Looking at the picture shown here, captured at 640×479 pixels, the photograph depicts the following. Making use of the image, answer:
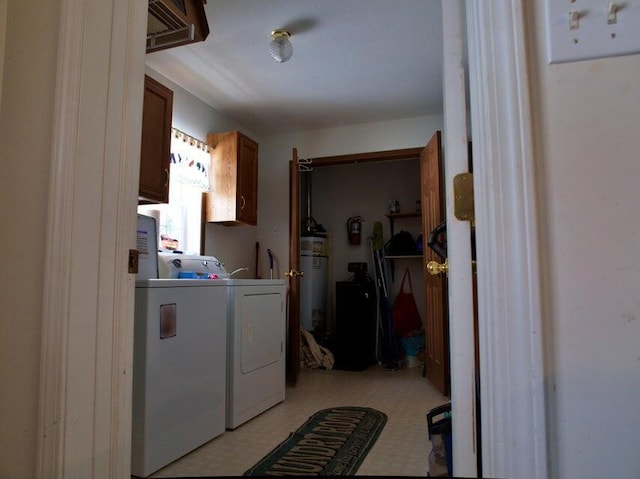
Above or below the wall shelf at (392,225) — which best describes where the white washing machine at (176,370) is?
below

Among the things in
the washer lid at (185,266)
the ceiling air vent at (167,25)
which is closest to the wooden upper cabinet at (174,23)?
the ceiling air vent at (167,25)

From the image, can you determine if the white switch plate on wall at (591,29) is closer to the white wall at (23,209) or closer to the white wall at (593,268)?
the white wall at (593,268)

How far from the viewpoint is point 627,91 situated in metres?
0.61

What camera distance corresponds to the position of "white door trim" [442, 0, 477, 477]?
722 millimetres

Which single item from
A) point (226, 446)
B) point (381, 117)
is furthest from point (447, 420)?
point (381, 117)

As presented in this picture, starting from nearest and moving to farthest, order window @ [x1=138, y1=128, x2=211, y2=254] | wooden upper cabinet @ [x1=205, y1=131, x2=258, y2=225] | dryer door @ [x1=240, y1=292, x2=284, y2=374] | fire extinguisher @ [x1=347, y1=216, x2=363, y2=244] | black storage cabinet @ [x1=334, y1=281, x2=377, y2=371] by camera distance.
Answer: dryer door @ [x1=240, y1=292, x2=284, y2=374] → window @ [x1=138, y1=128, x2=211, y2=254] → wooden upper cabinet @ [x1=205, y1=131, x2=258, y2=225] → black storage cabinet @ [x1=334, y1=281, x2=377, y2=371] → fire extinguisher @ [x1=347, y1=216, x2=363, y2=244]

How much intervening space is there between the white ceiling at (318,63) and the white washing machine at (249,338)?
1.44m

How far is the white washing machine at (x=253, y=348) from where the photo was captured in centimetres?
244

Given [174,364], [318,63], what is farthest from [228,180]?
[174,364]

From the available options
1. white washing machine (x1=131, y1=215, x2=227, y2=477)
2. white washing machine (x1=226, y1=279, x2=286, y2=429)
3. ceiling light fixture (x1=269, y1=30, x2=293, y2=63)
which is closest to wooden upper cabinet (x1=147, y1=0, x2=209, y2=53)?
ceiling light fixture (x1=269, y1=30, x2=293, y2=63)

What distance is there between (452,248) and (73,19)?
0.91 m

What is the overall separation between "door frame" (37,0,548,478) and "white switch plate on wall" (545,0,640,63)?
0.17 ft

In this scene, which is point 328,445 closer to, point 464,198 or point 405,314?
point 464,198

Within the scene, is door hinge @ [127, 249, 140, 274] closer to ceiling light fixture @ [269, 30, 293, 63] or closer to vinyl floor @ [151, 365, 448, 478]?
vinyl floor @ [151, 365, 448, 478]
